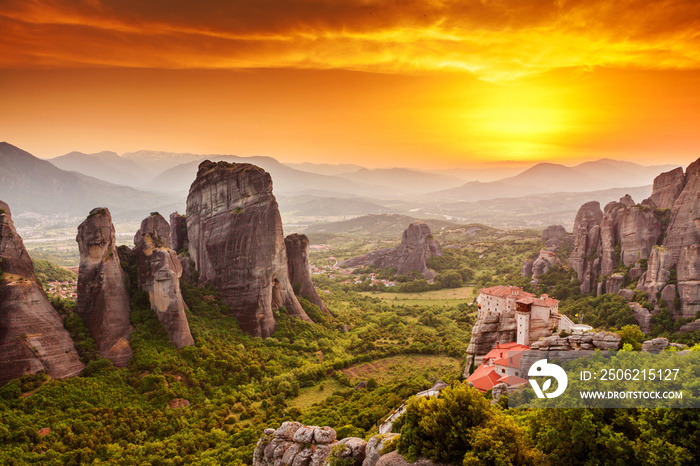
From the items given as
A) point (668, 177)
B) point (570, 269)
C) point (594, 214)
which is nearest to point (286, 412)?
point (570, 269)

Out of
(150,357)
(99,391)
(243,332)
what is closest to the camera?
(99,391)

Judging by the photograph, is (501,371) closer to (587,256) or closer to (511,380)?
(511,380)

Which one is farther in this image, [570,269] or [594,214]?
[594,214]

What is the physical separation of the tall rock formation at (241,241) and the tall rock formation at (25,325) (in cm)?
1897

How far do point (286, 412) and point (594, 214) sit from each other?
287 ft

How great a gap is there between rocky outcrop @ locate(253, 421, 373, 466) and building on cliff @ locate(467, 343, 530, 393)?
46.0 ft

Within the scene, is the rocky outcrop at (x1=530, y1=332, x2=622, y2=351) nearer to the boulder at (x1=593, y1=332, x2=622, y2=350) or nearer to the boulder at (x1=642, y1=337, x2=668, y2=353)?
the boulder at (x1=593, y1=332, x2=622, y2=350)

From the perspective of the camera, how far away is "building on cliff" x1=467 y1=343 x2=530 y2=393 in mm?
29531

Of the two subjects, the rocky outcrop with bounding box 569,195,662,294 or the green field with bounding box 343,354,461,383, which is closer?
the green field with bounding box 343,354,461,383

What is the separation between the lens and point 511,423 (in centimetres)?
1703

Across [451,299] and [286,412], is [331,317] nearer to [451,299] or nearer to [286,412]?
[286,412]

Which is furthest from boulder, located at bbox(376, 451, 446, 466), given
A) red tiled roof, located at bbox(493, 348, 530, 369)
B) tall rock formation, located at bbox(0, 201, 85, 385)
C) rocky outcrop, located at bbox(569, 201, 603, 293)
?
rocky outcrop, located at bbox(569, 201, 603, 293)

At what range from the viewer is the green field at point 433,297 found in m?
86.1

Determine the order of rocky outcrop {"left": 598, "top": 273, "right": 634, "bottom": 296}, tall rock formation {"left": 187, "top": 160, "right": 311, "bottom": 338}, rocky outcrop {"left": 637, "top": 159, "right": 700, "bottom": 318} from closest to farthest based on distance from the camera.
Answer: rocky outcrop {"left": 637, "top": 159, "right": 700, "bottom": 318}, tall rock formation {"left": 187, "top": 160, "right": 311, "bottom": 338}, rocky outcrop {"left": 598, "top": 273, "right": 634, "bottom": 296}
